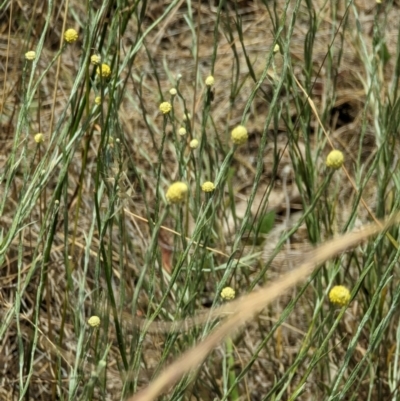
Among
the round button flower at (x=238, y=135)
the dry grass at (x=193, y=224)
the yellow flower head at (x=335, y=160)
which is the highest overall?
the round button flower at (x=238, y=135)

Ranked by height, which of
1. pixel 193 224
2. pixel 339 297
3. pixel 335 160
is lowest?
pixel 193 224

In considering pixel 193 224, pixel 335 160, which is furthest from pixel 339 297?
pixel 193 224

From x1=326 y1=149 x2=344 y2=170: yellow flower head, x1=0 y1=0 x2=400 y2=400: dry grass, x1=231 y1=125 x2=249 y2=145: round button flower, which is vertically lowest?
x1=0 y1=0 x2=400 y2=400: dry grass

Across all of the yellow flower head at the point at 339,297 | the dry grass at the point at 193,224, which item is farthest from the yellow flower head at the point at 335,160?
the yellow flower head at the point at 339,297

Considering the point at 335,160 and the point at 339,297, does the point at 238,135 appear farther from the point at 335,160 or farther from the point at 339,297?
the point at 339,297

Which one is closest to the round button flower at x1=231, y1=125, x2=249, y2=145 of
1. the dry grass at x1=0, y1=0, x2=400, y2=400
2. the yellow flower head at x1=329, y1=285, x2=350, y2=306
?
the dry grass at x1=0, y1=0, x2=400, y2=400

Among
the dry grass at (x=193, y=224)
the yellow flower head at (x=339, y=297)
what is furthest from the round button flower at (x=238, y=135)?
the yellow flower head at (x=339, y=297)

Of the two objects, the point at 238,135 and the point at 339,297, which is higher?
the point at 238,135

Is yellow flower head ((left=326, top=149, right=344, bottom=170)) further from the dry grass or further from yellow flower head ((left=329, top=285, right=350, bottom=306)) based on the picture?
yellow flower head ((left=329, top=285, right=350, bottom=306))

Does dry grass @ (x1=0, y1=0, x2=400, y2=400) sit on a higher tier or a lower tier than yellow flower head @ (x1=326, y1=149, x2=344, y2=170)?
lower

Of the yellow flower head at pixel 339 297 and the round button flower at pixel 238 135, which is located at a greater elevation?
the round button flower at pixel 238 135

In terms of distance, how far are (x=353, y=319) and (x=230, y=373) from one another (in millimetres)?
320

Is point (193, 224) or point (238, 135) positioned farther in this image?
point (193, 224)

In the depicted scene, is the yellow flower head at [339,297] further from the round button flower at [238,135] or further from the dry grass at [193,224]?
the round button flower at [238,135]
